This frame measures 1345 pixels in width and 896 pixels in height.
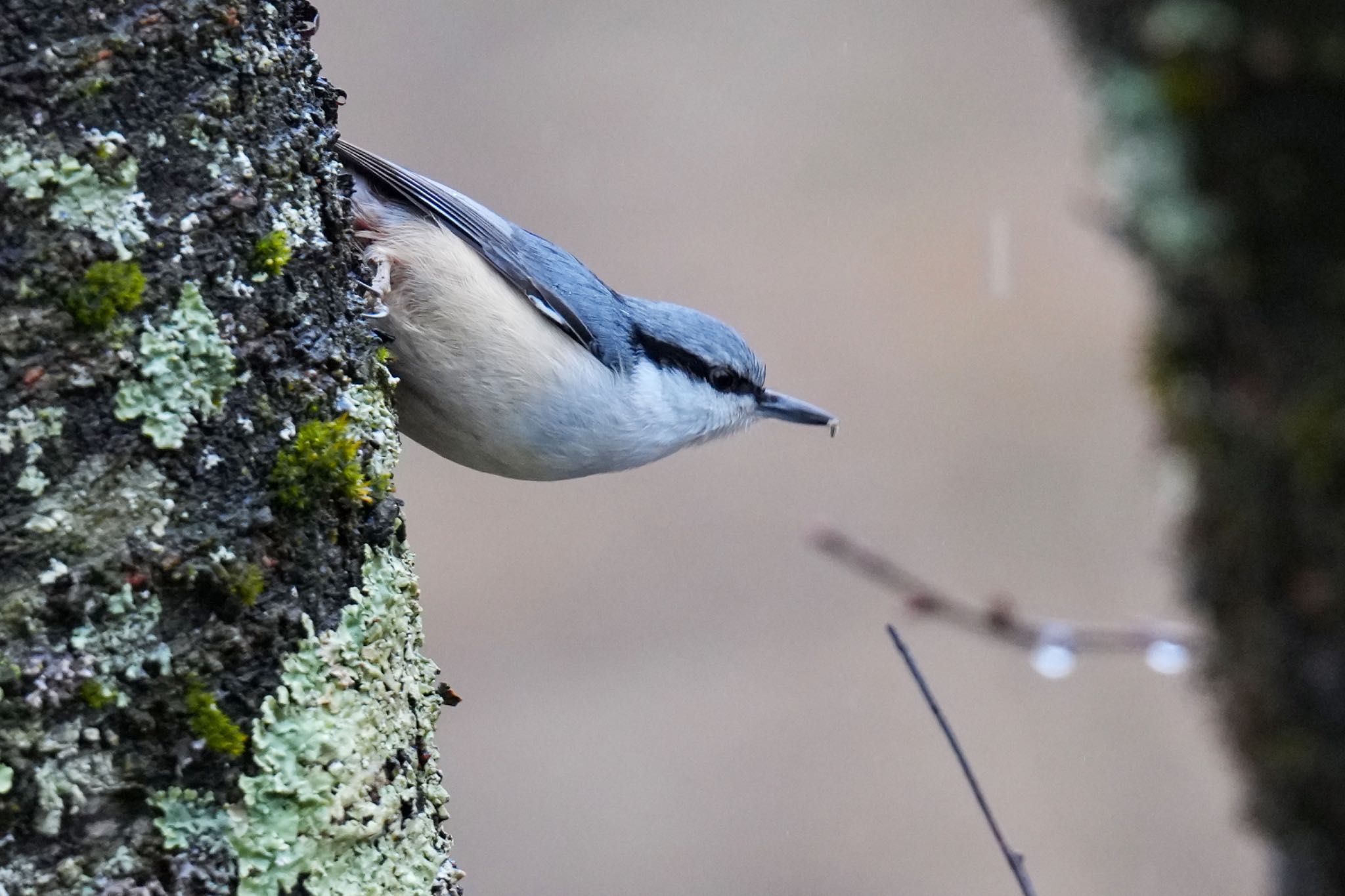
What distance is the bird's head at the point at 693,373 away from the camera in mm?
2711

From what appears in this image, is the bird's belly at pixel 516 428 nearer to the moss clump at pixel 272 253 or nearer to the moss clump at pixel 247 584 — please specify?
the moss clump at pixel 272 253

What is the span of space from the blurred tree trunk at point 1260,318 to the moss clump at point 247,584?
0.84m

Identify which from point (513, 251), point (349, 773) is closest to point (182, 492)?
point (349, 773)

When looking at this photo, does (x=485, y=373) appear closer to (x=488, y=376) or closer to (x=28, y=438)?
(x=488, y=376)

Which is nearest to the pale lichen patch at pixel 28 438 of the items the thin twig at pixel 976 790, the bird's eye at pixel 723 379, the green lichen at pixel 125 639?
the green lichen at pixel 125 639

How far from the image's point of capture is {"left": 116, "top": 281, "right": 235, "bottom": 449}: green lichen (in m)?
1.17

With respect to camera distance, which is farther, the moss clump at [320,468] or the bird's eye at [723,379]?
the bird's eye at [723,379]

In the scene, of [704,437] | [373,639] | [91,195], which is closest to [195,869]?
[373,639]

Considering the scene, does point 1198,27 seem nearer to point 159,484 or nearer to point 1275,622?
point 1275,622

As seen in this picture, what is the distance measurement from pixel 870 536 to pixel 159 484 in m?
3.80

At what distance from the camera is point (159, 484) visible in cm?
117

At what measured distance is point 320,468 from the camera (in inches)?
51.7

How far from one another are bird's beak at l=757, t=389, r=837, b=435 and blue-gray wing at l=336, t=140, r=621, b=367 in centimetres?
55

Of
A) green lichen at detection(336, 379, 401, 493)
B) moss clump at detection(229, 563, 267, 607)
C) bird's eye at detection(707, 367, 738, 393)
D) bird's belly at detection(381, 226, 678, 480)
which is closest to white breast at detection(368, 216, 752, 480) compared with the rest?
bird's belly at detection(381, 226, 678, 480)
